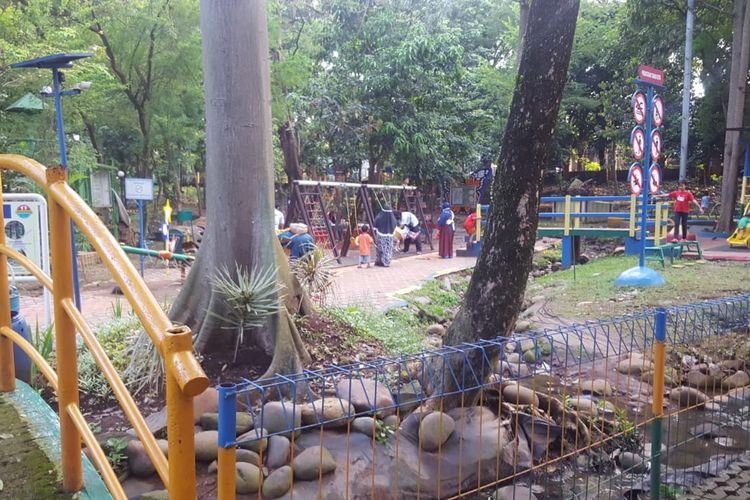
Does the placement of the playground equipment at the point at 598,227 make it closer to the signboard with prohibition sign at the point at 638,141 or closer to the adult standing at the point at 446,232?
the adult standing at the point at 446,232

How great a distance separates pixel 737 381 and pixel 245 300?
4824 mm

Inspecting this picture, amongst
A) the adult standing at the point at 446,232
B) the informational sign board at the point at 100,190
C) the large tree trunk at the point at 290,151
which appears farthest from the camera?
the large tree trunk at the point at 290,151

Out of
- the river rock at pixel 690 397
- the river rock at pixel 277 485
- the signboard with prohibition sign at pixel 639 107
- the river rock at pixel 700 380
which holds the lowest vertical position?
the river rock at pixel 700 380

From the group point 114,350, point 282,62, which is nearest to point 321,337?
point 114,350

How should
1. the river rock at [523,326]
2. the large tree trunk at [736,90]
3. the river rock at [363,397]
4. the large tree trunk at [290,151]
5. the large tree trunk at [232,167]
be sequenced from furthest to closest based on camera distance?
the large tree trunk at [290,151], the large tree trunk at [736,90], the river rock at [523,326], the large tree trunk at [232,167], the river rock at [363,397]

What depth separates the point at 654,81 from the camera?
8906 millimetres

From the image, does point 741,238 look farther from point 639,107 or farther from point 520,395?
point 520,395

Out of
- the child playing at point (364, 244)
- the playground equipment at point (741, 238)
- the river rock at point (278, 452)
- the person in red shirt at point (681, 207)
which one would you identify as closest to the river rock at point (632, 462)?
the river rock at point (278, 452)

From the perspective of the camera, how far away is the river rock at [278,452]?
3.60 metres

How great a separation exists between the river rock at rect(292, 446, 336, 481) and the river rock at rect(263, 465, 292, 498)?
9 centimetres

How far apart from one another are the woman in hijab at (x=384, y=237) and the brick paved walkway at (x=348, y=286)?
318mm

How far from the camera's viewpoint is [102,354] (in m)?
1.91

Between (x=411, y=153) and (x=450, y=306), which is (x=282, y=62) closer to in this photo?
(x=411, y=153)

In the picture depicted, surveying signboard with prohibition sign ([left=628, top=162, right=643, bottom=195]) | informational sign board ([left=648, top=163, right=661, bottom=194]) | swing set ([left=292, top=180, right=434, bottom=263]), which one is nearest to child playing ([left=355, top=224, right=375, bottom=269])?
swing set ([left=292, top=180, right=434, bottom=263])
